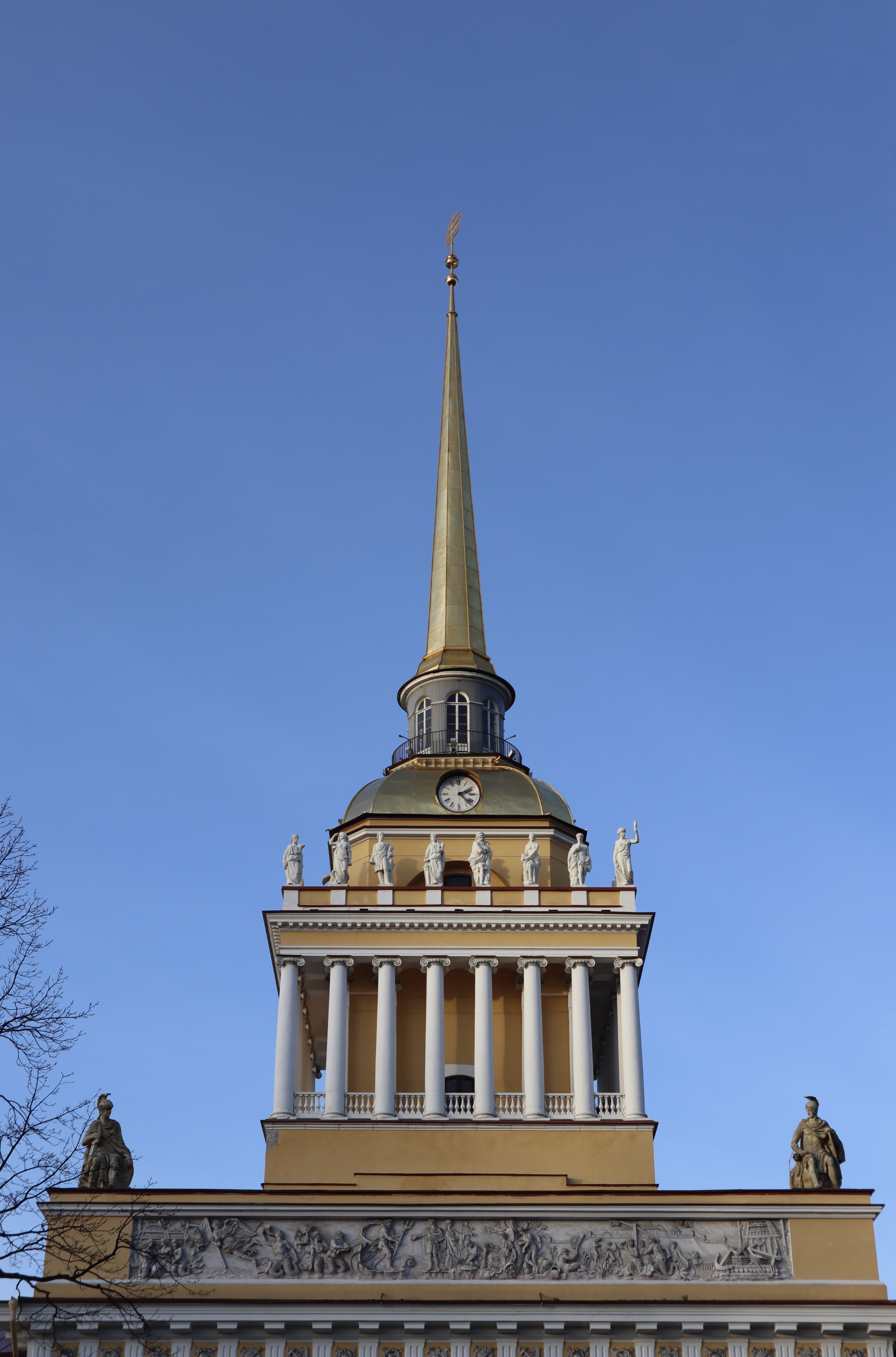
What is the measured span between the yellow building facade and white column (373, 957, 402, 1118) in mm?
46

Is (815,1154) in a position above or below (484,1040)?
below

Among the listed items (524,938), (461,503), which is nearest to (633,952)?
(524,938)

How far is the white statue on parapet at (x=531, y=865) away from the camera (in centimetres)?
3294

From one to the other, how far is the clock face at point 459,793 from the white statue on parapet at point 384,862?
2.13 metres

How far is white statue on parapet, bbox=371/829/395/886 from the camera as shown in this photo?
3281 cm

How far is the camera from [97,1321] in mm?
24484

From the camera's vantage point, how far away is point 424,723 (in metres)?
38.3

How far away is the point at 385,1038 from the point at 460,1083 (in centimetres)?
180

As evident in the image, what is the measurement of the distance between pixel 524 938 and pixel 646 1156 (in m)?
4.64

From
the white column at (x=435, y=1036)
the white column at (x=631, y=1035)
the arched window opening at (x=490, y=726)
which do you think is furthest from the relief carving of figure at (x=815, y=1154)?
the arched window opening at (x=490, y=726)

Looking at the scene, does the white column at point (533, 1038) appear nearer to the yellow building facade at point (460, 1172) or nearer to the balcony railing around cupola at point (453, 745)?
the yellow building facade at point (460, 1172)

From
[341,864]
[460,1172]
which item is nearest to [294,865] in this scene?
[341,864]

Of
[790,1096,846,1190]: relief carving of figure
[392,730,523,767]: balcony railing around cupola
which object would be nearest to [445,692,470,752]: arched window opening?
[392,730,523,767]: balcony railing around cupola

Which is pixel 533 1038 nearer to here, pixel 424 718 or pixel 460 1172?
pixel 460 1172
